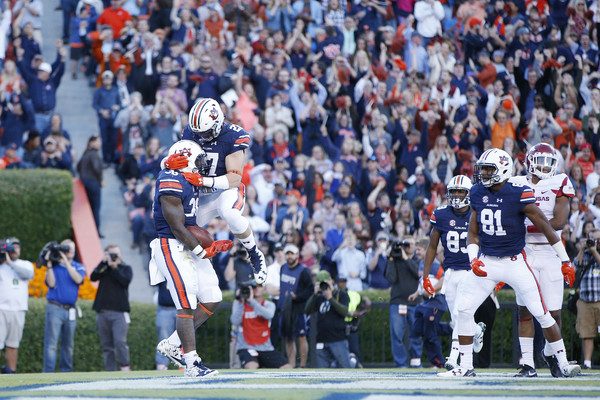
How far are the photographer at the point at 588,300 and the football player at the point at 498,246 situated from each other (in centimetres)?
442

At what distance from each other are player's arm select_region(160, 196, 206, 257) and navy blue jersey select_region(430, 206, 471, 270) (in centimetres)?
350

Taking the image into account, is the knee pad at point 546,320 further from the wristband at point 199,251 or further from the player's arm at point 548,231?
the wristband at point 199,251

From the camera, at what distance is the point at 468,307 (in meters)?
11.4

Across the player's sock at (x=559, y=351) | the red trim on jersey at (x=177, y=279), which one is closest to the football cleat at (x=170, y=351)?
the red trim on jersey at (x=177, y=279)

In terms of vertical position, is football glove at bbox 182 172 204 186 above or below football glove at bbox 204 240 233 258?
above

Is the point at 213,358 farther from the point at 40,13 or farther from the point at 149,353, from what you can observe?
the point at 40,13

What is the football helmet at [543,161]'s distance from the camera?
40.3ft

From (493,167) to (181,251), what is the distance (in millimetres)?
2752

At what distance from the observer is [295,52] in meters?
23.5

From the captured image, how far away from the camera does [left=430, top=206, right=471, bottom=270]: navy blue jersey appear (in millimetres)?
13734

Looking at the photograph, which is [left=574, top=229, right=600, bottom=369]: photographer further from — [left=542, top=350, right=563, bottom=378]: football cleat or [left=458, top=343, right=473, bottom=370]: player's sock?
[left=458, top=343, right=473, bottom=370]: player's sock

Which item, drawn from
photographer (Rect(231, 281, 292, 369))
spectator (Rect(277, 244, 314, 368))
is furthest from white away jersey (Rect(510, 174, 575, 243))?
spectator (Rect(277, 244, 314, 368))

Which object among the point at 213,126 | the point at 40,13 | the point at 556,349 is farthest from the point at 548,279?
the point at 40,13

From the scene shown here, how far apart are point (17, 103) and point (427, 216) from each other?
694cm
